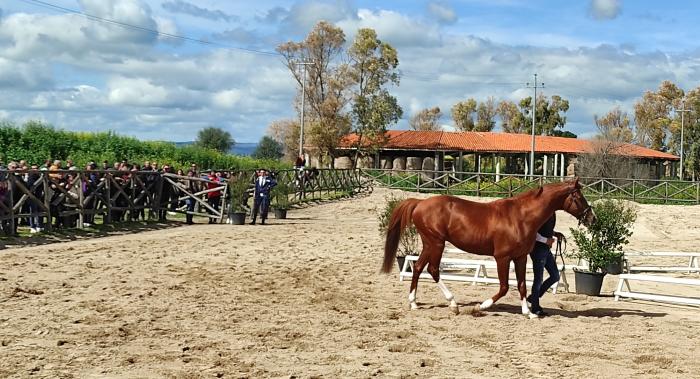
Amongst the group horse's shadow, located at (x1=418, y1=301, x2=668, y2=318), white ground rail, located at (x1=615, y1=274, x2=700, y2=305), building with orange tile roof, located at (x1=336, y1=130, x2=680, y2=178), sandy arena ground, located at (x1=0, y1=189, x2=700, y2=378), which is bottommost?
horse's shadow, located at (x1=418, y1=301, x2=668, y2=318)

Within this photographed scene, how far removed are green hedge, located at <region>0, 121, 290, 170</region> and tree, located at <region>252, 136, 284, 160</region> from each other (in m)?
45.2

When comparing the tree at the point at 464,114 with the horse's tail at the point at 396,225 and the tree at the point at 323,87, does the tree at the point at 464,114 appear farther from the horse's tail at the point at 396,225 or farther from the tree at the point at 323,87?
the horse's tail at the point at 396,225

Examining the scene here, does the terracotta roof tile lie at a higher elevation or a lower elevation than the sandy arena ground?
higher

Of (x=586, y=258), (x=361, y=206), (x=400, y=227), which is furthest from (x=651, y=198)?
(x=400, y=227)

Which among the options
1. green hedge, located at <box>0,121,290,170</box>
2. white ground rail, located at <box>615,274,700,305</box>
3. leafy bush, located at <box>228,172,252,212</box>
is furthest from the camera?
green hedge, located at <box>0,121,290,170</box>

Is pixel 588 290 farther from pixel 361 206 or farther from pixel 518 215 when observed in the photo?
pixel 361 206

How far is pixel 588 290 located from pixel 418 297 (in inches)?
101

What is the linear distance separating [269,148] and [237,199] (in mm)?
64660

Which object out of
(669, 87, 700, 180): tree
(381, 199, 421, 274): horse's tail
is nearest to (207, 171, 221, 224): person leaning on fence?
(381, 199, 421, 274): horse's tail

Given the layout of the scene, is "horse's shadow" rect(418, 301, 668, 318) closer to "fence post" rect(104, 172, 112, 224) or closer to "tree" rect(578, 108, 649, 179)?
"fence post" rect(104, 172, 112, 224)

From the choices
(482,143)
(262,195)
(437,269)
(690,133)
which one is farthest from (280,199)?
(690,133)

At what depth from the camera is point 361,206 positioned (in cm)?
Result: 3058

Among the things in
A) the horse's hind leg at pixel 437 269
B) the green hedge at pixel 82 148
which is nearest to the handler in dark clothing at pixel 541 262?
the horse's hind leg at pixel 437 269

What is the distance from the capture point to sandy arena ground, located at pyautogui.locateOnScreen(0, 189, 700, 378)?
707 cm
